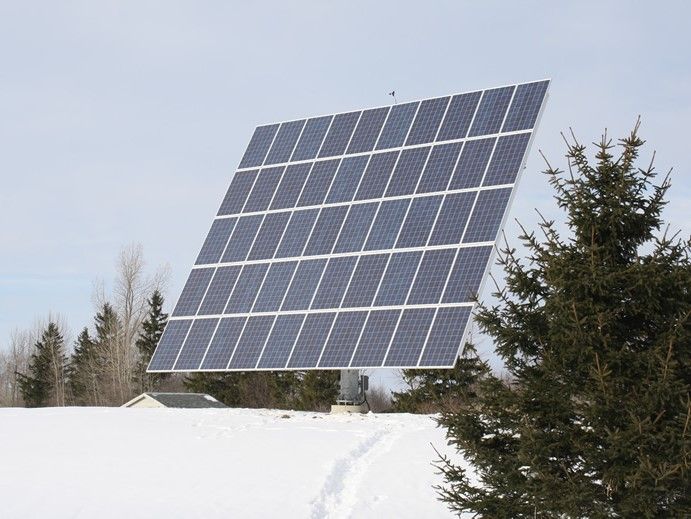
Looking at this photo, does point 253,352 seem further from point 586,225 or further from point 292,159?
point 586,225

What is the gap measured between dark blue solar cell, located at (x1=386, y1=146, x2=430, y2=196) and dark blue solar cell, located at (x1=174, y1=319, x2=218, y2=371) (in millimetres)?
6142

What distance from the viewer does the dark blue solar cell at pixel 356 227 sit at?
83.3 feet

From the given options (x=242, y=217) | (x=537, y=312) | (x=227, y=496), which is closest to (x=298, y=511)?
(x=227, y=496)

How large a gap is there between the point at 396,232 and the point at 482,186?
2514 millimetres

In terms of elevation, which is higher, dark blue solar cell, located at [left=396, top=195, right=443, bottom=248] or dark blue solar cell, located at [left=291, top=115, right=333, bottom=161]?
→ dark blue solar cell, located at [left=291, top=115, right=333, bottom=161]

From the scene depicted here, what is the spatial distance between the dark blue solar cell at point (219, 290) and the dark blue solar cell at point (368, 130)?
5.00 metres

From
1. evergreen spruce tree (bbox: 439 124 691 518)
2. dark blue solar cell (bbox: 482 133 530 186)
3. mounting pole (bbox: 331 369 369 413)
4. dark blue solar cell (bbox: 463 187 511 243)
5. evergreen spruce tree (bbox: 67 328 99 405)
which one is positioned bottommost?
evergreen spruce tree (bbox: 439 124 691 518)

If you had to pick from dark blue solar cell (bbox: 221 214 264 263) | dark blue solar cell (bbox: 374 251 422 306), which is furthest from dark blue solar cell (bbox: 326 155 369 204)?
dark blue solar cell (bbox: 374 251 422 306)

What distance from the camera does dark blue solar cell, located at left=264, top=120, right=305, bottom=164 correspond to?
29609 mm

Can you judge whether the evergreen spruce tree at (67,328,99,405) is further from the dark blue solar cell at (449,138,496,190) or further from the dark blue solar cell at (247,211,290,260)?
the dark blue solar cell at (449,138,496,190)

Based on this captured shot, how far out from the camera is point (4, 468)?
1698 cm

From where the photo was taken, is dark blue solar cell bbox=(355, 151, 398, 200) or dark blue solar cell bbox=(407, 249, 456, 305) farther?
dark blue solar cell bbox=(355, 151, 398, 200)

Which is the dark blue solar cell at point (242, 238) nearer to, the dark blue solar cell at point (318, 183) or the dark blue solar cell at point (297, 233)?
the dark blue solar cell at point (297, 233)

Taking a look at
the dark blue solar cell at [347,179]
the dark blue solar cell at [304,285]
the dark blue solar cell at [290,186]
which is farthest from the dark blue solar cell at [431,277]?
the dark blue solar cell at [290,186]
